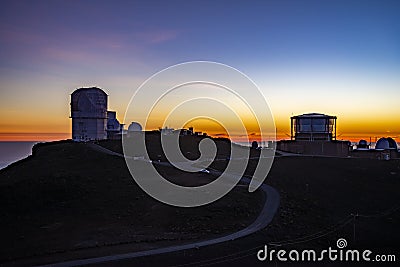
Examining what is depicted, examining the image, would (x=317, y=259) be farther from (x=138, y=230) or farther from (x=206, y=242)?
(x=138, y=230)

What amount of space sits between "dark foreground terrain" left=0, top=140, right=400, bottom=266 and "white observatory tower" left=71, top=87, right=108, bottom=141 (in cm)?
2935

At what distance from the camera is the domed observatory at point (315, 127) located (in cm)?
6781

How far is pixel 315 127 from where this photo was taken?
68.2m

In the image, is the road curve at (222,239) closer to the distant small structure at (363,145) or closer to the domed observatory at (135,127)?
the distant small structure at (363,145)

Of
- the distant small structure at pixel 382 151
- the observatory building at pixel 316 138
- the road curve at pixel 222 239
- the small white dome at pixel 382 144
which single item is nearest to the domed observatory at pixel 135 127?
the observatory building at pixel 316 138

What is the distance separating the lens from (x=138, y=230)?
2488 cm

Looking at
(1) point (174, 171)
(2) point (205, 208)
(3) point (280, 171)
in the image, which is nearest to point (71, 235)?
(2) point (205, 208)

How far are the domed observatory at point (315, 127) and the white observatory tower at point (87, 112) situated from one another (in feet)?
124

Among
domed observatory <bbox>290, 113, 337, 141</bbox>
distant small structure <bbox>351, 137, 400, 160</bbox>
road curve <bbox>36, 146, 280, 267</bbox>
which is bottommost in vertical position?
road curve <bbox>36, 146, 280, 267</bbox>

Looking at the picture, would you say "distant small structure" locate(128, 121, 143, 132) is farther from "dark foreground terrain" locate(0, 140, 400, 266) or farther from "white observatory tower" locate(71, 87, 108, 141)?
"dark foreground terrain" locate(0, 140, 400, 266)

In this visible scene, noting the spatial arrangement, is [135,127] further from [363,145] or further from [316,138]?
[363,145]

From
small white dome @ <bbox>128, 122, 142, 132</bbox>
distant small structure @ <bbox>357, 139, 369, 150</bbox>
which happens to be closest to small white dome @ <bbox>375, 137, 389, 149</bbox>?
distant small structure @ <bbox>357, 139, 369, 150</bbox>

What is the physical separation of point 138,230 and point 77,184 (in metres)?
12.8

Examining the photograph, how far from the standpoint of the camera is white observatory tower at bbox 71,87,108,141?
235 feet
